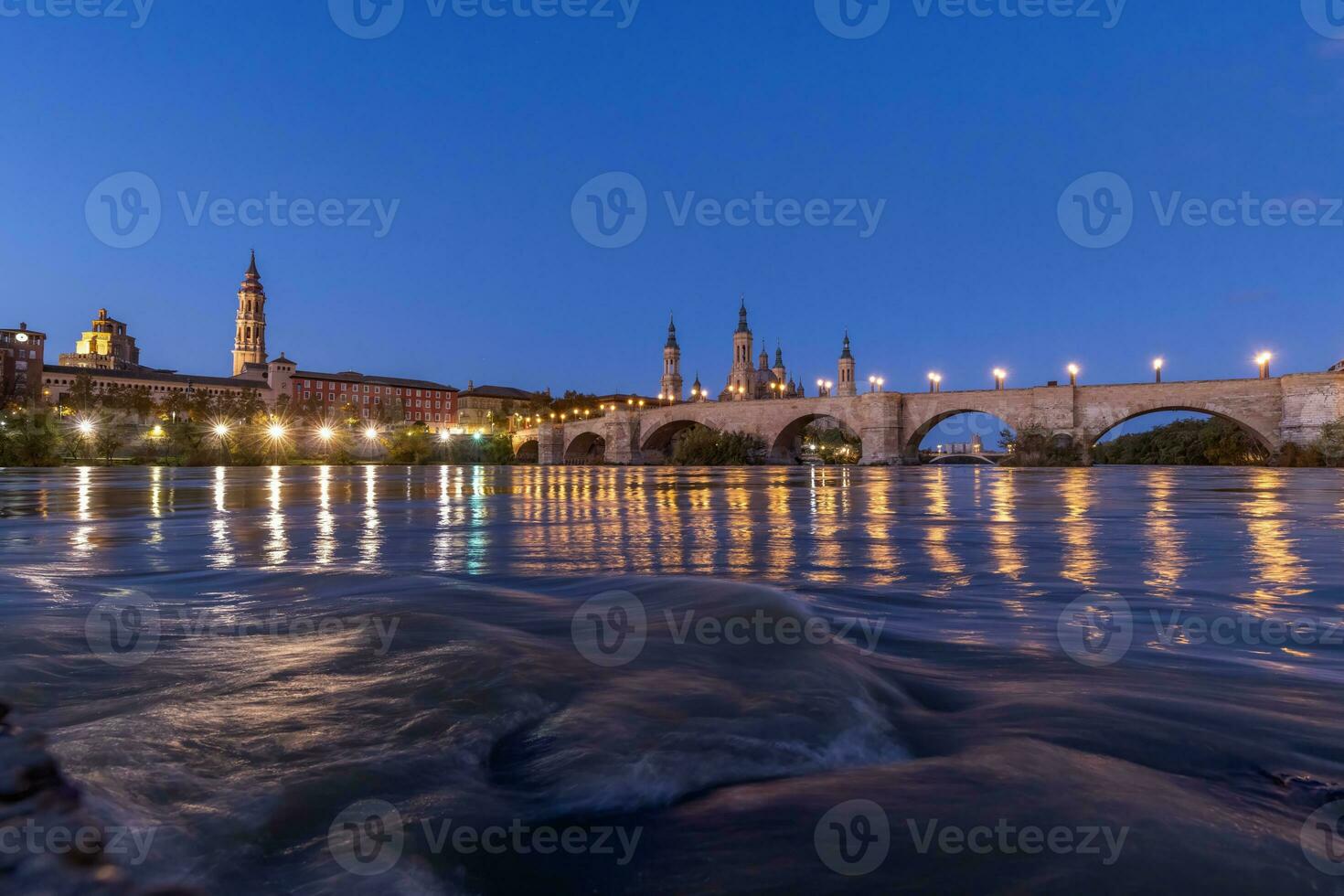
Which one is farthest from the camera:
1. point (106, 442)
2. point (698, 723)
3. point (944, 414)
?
point (106, 442)

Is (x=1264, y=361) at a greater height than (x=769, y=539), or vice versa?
(x=1264, y=361)

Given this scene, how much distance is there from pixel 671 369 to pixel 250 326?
247 ft

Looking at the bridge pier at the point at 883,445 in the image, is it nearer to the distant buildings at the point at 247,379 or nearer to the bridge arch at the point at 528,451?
the bridge arch at the point at 528,451

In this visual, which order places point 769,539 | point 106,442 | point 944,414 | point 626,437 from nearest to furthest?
point 769,539
point 944,414
point 106,442
point 626,437

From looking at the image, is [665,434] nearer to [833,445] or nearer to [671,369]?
[833,445]

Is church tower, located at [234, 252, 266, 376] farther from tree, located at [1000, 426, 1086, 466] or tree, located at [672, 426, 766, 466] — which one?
tree, located at [1000, 426, 1086, 466]

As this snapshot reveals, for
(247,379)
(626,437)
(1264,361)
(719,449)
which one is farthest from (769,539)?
(247,379)

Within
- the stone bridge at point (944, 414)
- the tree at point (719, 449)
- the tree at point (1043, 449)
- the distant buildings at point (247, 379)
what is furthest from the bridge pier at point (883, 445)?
the distant buildings at point (247, 379)

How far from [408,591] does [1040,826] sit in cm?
357

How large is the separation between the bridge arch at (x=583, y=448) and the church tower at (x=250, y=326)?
7400 centimetres

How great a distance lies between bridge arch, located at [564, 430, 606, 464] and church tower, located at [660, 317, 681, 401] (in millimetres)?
53272

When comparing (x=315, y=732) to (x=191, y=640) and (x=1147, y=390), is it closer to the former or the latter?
(x=191, y=640)

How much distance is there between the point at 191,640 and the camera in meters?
3.01

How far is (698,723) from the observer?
2113mm
